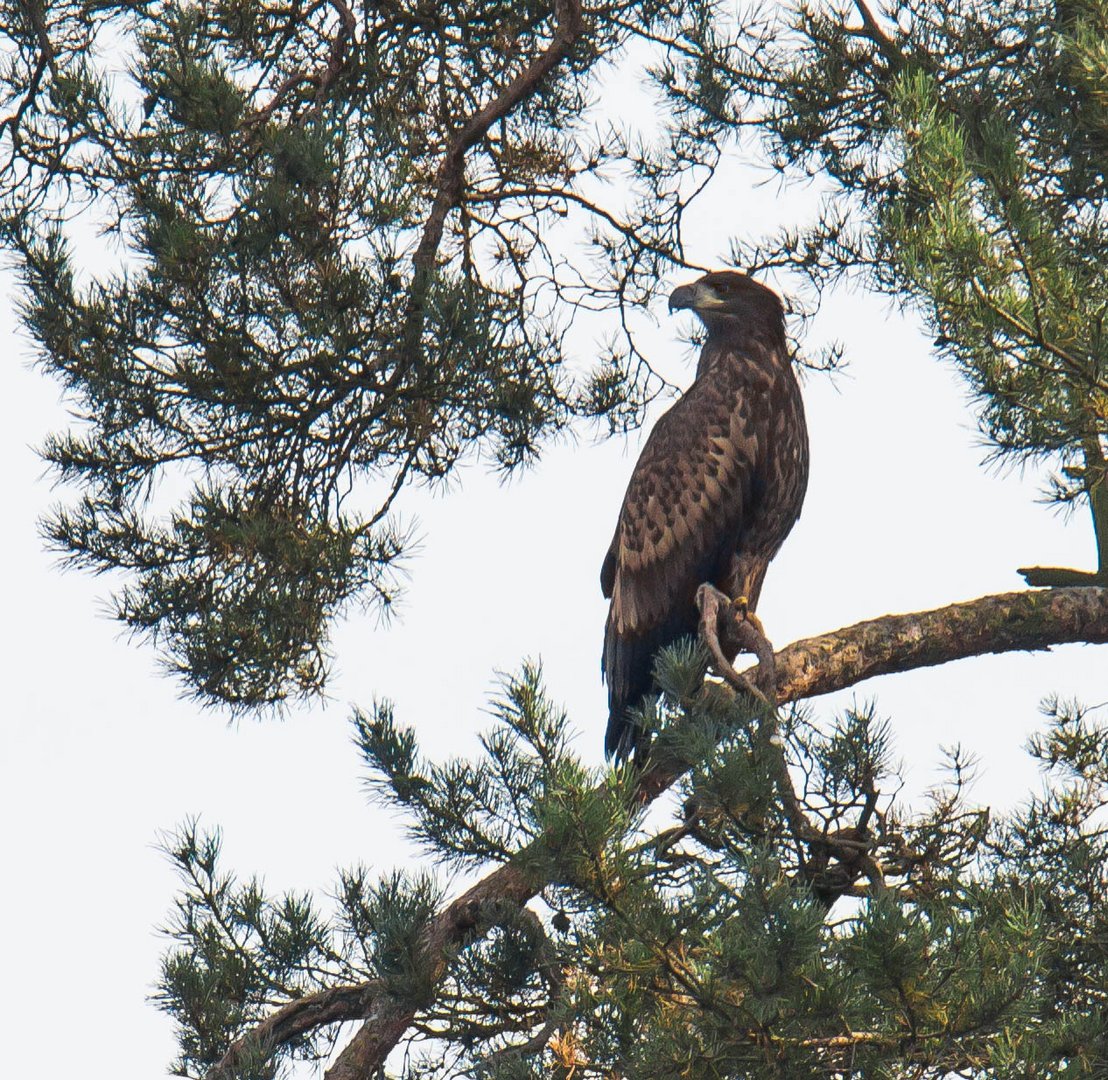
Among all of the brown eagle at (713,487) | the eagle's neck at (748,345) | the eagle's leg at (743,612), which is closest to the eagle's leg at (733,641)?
the eagle's leg at (743,612)

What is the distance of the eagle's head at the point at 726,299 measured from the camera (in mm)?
5035

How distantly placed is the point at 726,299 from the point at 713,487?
0.68m

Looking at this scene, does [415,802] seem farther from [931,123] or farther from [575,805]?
[931,123]

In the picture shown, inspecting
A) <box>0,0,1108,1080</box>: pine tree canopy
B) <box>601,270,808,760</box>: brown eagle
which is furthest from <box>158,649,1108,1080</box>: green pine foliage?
<box>601,270,808,760</box>: brown eagle

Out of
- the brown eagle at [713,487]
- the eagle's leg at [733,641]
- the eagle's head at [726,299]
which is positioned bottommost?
the eagle's leg at [733,641]

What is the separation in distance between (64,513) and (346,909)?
5.09 feet

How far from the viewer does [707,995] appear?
229 centimetres

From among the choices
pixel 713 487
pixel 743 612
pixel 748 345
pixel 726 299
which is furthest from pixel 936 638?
pixel 726 299

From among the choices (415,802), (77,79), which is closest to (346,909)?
(415,802)

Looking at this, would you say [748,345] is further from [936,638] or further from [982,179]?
[982,179]

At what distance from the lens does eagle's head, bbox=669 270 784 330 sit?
5035 millimetres

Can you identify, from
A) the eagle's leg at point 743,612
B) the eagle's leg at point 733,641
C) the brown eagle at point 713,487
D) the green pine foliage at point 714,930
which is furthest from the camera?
the brown eagle at point 713,487

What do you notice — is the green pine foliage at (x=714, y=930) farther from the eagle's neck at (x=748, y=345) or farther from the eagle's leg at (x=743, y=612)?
the eagle's neck at (x=748, y=345)

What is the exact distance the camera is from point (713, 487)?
16.0 ft
